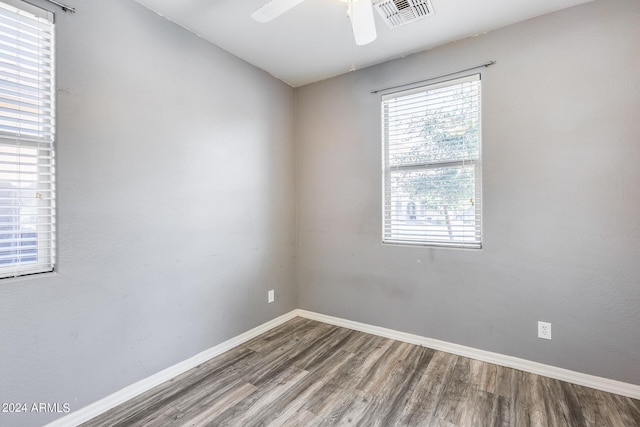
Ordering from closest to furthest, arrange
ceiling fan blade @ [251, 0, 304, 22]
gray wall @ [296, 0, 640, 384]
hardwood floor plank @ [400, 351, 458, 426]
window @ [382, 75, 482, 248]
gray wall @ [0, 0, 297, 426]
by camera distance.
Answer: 1. ceiling fan blade @ [251, 0, 304, 22]
2. gray wall @ [0, 0, 297, 426]
3. hardwood floor plank @ [400, 351, 458, 426]
4. gray wall @ [296, 0, 640, 384]
5. window @ [382, 75, 482, 248]

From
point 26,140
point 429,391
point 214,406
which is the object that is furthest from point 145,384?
point 429,391

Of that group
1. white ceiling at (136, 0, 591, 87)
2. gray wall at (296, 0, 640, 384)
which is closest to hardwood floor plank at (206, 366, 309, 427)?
gray wall at (296, 0, 640, 384)

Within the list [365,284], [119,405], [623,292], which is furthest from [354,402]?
[623,292]

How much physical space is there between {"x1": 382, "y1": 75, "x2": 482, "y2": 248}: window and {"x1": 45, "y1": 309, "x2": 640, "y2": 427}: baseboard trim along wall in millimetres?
876

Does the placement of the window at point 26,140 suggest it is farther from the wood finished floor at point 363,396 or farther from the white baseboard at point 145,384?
the wood finished floor at point 363,396

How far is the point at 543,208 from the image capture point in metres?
2.16

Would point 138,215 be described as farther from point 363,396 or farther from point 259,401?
point 363,396

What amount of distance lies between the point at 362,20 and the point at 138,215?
1.83 meters

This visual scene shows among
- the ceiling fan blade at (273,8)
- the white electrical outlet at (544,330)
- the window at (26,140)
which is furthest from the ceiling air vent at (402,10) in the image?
the white electrical outlet at (544,330)

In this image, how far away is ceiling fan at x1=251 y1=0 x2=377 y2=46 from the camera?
1490 mm

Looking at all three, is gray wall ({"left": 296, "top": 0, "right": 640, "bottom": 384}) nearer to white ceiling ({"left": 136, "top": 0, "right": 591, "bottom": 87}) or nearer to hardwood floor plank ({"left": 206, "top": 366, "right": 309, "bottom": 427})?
white ceiling ({"left": 136, "top": 0, "right": 591, "bottom": 87})

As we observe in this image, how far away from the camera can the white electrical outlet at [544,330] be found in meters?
2.15

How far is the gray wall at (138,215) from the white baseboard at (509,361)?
1.11m

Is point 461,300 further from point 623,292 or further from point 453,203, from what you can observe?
point 623,292
